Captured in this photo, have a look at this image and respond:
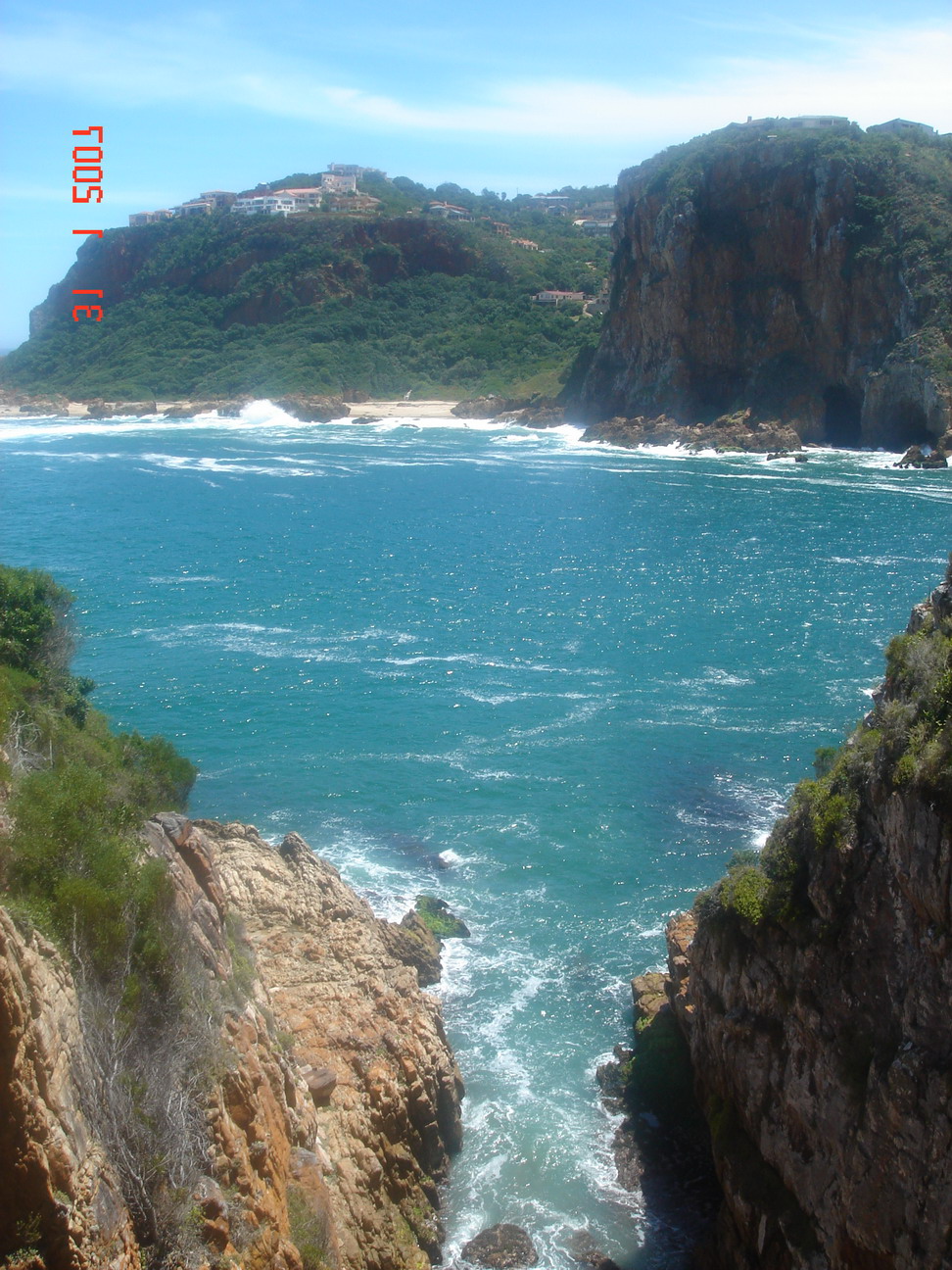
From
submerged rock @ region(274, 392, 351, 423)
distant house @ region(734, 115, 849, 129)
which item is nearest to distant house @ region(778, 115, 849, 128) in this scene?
distant house @ region(734, 115, 849, 129)

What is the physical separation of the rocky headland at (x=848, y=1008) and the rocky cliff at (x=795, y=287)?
71418 millimetres

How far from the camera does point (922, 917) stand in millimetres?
10461

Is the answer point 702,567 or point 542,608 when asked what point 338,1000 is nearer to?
point 542,608

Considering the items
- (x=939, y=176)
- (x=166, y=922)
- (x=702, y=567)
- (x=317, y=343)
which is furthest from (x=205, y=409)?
(x=166, y=922)

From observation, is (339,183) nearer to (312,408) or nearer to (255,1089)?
(312,408)

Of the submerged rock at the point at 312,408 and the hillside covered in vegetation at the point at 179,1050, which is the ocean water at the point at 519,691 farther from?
the submerged rock at the point at 312,408

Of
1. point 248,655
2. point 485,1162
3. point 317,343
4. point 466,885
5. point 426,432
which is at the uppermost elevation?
point 317,343

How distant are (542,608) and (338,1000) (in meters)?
27.1

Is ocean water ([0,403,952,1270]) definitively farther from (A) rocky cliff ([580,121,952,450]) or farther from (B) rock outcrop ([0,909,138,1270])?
(A) rocky cliff ([580,121,952,450])

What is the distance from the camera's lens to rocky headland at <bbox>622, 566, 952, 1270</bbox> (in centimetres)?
1021

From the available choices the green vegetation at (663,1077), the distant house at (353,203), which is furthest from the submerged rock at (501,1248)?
the distant house at (353,203)

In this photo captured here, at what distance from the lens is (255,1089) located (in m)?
11.4

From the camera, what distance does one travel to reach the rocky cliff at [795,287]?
81562 millimetres

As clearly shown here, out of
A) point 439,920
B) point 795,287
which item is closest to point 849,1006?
point 439,920
